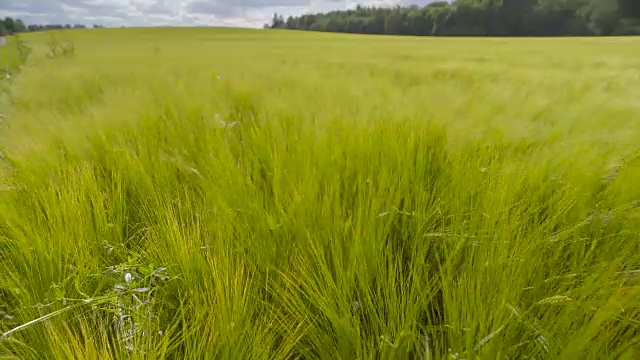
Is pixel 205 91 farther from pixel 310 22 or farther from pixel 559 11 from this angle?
pixel 310 22

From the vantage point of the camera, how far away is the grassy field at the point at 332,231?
52cm

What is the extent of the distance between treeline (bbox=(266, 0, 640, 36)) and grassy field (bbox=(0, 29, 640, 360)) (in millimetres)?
11650

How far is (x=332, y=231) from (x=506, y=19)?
2019cm

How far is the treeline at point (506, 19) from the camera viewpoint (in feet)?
38.2

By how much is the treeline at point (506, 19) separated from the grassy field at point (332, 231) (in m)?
11.7

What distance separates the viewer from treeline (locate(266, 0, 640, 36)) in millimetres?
11648

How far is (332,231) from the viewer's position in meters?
0.64

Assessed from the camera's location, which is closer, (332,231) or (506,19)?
(332,231)

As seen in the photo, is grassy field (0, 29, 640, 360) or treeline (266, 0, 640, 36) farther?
treeline (266, 0, 640, 36)

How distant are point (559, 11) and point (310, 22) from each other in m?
19.7

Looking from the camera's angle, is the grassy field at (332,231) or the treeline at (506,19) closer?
the grassy field at (332,231)

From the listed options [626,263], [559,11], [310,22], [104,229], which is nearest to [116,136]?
[104,229]

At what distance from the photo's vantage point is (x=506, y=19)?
1802cm

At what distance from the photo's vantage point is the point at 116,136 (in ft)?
3.51
